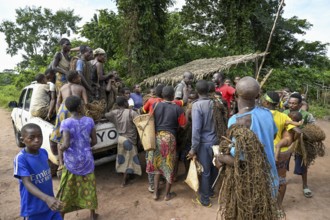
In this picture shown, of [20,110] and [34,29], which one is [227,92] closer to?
[20,110]

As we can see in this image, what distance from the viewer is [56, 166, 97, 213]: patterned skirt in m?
3.28

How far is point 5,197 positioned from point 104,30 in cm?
1290

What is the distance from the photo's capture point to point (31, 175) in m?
2.40

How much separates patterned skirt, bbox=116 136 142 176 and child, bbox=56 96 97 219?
1263mm

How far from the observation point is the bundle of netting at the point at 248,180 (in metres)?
2.00

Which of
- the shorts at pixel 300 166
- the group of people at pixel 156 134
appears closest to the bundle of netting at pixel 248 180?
the group of people at pixel 156 134

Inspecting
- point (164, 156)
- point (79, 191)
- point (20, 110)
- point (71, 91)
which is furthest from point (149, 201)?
point (20, 110)

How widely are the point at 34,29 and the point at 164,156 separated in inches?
1581

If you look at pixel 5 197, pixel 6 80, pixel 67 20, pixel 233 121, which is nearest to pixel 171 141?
pixel 233 121

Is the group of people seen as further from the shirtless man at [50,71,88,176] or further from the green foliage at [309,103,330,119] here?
the green foliage at [309,103,330,119]

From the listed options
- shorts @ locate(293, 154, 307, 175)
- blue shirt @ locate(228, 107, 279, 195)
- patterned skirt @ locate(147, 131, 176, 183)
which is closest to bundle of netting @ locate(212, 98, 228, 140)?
patterned skirt @ locate(147, 131, 176, 183)

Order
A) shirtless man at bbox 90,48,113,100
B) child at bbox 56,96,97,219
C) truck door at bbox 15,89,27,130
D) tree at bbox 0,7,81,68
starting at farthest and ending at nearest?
tree at bbox 0,7,81,68 < truck door at bbox 15,89,27,130 < shirtless man at bbox 90,48,113,100 < child at bbox 56,96,97,219

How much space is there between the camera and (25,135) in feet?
7.89

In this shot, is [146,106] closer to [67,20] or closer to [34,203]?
[34,203]
